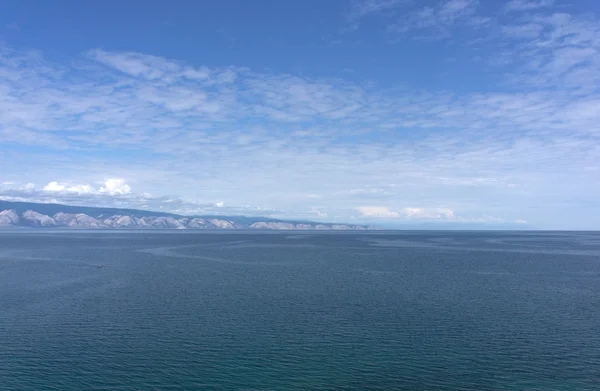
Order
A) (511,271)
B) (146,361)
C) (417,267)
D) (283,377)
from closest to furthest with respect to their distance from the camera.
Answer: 1. (283,377)
2. (146,361)
3. (511,271)
4. (417,267)

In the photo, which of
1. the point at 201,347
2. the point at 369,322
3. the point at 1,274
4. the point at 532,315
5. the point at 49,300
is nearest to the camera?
the point at 201,347

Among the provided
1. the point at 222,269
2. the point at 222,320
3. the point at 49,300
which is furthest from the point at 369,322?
the point at 222,269

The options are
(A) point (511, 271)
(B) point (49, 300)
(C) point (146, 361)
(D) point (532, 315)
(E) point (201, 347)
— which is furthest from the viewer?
(A) point (511, 271)

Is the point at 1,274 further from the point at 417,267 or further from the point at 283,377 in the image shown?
the point at 417,267

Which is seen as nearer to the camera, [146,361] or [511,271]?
[146,361]

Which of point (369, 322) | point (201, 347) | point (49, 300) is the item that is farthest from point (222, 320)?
point (49, 300)

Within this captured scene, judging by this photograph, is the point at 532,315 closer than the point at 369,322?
No

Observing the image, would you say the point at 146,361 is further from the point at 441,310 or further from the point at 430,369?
the point at 441,310

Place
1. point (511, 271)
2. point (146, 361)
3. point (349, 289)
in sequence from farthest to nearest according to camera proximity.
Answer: point (511, 271) < point (349, 289) < point (146, 361)

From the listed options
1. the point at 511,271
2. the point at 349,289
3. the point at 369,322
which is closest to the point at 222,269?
the point at 349,289
